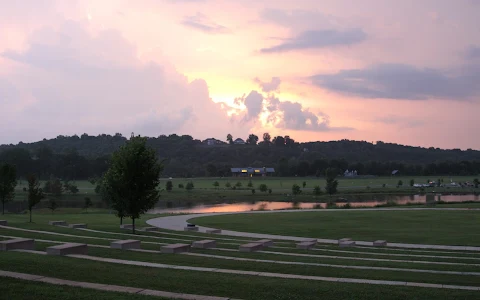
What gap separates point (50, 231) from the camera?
21703mm

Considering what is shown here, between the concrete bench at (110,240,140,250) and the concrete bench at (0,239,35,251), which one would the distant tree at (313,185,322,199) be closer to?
the concrete bench at (110,240,140,250)

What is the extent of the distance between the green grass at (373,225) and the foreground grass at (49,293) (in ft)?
64.0

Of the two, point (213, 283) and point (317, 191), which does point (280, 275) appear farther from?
point (317, 191)

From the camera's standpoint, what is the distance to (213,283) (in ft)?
34.6

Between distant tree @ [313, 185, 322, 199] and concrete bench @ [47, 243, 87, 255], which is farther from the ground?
concrete bench @ [47, 243, 87, 255]

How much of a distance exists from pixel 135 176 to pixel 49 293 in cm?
1644

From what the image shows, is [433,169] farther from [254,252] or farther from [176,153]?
[254,252]

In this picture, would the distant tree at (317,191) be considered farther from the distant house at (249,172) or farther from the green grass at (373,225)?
the distant house at (249,172)

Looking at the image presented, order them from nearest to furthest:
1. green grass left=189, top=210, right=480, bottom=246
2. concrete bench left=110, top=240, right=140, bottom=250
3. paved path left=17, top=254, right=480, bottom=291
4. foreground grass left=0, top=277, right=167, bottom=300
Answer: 1. foreground grass left=0, top=277, right=167, bottom=300
2. paved path left=17, top=254, right=480, bottom=291
3. concrete bench left=110, top=240, right=140, bottom=250
4. green grass left=189, top=210, right=480, bottom=246

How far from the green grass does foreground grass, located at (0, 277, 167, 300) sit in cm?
1952

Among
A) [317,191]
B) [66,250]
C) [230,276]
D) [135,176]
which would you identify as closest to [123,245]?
[66,250]

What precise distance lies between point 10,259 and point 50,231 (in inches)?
403

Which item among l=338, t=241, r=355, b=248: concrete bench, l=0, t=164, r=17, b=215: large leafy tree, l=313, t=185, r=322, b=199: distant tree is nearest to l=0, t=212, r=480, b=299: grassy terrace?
l=338, t=241, r=355, b=248: concrete bench

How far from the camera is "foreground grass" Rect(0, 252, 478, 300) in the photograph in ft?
32.4
